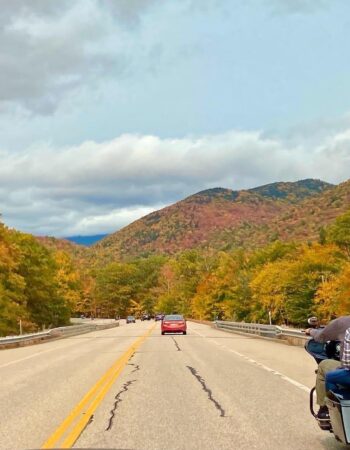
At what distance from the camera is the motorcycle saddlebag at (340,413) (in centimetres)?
575

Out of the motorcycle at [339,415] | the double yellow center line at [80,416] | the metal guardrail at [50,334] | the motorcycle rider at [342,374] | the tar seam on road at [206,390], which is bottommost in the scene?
the tar seam on road at [206,390]

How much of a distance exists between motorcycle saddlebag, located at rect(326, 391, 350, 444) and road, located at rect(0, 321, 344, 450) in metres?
0.82

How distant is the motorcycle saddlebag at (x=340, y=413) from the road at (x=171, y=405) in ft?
2.68

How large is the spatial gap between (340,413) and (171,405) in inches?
175

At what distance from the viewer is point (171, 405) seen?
32.1ft

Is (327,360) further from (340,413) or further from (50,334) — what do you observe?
(50,334)

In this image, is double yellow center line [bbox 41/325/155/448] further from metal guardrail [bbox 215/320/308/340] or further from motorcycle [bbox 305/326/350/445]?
metal guardrail [bbox 215/320/308/340]

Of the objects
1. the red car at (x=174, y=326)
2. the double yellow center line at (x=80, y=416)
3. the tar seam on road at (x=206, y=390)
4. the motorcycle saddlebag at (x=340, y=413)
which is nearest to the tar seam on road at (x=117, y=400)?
the double yellow center line at (x=80, y=416)

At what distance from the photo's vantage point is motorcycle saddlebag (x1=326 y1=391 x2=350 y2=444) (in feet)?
18.9

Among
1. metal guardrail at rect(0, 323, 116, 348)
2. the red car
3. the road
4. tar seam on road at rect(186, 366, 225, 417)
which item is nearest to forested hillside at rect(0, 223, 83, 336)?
metal guardrail at rect(0, 323, 116, 348)

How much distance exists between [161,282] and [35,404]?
18124 cm

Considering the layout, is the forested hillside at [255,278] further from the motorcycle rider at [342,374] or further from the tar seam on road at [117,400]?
the motorcycle rider at [342,374]

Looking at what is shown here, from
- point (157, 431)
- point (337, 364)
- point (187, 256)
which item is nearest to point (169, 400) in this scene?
point (157, 431)

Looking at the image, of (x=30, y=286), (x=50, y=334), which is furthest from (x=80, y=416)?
(x=30, y=286)
